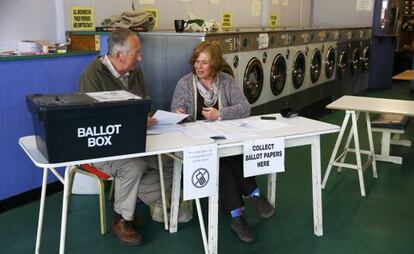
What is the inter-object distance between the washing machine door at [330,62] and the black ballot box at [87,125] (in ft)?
16.0

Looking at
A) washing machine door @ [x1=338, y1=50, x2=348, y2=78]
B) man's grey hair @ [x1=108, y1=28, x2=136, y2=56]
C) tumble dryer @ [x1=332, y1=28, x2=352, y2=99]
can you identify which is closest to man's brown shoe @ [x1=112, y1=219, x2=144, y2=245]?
man's grey hair @ [x1=108, y1=28, x2=136, y2=56]

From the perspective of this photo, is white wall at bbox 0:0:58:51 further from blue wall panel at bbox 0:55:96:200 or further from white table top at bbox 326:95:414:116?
white table top at bbox 326:95:414:116

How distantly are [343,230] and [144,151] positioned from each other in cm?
161

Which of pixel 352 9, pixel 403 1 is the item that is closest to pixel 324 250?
pixel 352 9

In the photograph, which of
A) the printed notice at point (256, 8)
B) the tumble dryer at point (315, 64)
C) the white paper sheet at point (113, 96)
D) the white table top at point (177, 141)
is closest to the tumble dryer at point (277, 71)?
the tumble dryer at point (315, 64)

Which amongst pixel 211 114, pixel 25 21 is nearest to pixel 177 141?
pixel 211 114

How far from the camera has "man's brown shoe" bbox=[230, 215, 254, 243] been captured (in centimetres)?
289

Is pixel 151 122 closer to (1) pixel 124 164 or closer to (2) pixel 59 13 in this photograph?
(1) pixel 124 164

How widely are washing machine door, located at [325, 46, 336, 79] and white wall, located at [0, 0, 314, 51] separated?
1.47 meters

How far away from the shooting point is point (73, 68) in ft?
11.5

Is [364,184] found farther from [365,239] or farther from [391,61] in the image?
[391,61]

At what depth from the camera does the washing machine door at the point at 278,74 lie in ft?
16.6

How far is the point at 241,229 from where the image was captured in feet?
9.56

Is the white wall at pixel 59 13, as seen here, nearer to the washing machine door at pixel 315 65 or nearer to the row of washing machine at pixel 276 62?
the row of washing machine at pixel 276 62
